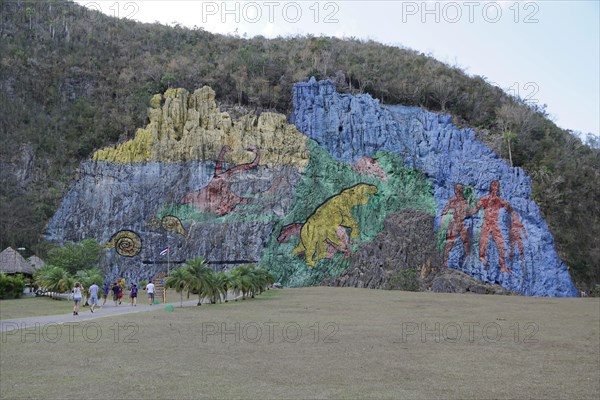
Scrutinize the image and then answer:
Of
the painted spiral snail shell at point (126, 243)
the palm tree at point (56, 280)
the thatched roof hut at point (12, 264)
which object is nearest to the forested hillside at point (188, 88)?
the painted spiral snail shell at point (126, 243)

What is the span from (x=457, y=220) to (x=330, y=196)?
9.75 meters

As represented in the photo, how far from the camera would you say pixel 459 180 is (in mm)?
45156

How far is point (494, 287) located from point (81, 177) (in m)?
32.2

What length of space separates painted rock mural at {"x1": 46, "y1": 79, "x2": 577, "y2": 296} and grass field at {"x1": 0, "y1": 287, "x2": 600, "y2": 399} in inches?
860

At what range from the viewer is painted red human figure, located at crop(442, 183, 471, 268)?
4259 centimetres

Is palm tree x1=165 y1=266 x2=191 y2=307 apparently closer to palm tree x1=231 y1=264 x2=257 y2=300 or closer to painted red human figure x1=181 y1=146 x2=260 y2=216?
palm tree x1=231 y1=264 x2=257 y2=300

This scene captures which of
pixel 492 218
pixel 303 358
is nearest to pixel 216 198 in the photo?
pixel 492 218

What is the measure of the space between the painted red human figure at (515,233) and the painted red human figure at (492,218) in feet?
1.76

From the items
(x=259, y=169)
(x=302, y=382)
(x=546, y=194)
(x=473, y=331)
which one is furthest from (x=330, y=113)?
(x=302, y=382)

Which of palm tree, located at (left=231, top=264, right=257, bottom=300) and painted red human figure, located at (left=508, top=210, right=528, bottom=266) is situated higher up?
painted red human figure, located at (left=508, top=210, right=528, bottom=266)

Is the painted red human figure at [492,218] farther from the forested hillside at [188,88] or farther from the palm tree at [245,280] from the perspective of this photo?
the palm tree at [245,280]

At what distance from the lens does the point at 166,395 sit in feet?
28.5

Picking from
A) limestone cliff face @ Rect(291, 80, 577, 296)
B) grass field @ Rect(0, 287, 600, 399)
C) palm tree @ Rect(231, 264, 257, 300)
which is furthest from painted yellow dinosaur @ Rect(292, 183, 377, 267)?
grass field @ Rect(0, 287, 600, 399)

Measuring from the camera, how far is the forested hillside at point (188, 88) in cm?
4516
